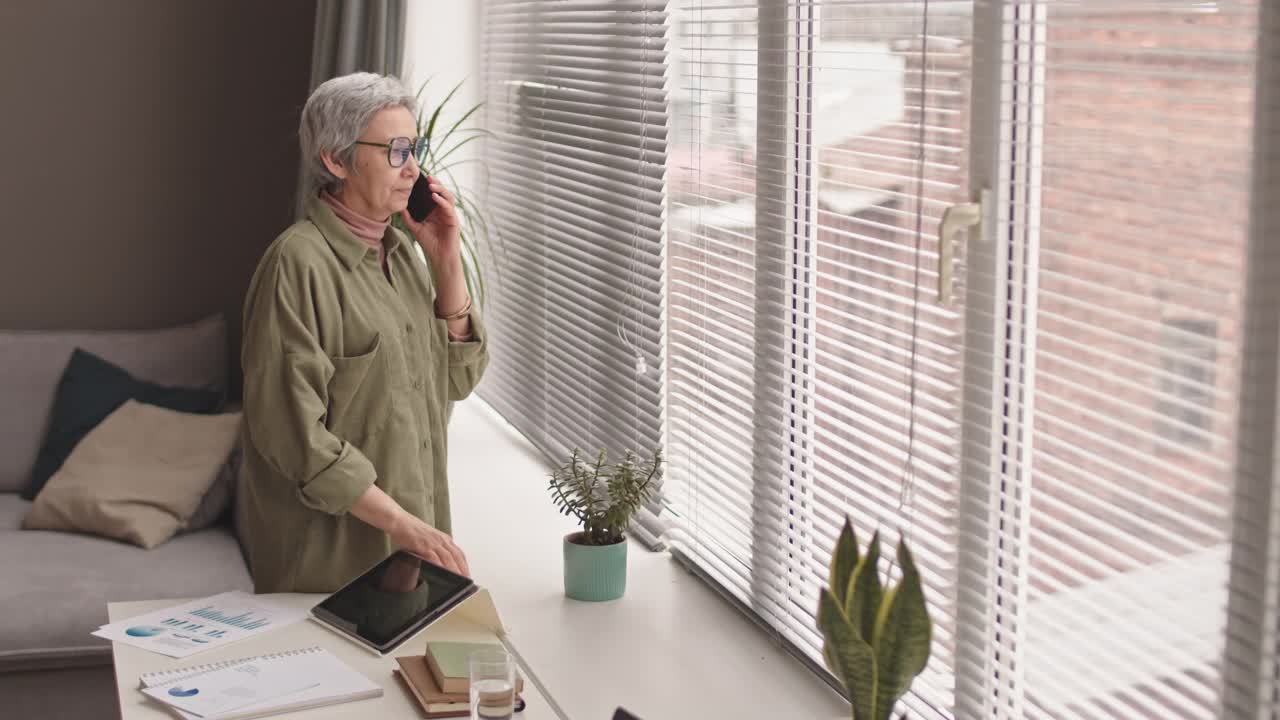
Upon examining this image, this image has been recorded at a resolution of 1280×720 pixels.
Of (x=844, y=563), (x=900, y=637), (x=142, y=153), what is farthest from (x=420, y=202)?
(x=142, y=153)

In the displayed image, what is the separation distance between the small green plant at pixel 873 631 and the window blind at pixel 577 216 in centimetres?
135

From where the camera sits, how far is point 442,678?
184cm

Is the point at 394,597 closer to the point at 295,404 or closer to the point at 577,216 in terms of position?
the point at 295,404

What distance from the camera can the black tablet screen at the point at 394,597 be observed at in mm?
2057

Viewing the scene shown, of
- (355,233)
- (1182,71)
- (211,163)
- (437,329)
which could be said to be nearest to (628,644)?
(437,329)

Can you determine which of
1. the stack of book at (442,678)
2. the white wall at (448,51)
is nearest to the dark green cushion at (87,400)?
the white wall at (448,51)

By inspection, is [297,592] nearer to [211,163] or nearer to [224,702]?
[224,702]

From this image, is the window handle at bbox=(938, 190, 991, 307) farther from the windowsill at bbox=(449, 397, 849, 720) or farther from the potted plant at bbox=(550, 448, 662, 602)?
the potted plant at bbox=(550, 448, 662, 602)

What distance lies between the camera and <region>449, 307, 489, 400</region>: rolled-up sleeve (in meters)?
2.52

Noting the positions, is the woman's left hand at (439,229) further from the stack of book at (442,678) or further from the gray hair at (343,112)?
the stack of book at (442,678)

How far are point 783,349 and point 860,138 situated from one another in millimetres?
444

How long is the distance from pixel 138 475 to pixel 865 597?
8.39 ft

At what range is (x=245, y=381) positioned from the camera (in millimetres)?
2230

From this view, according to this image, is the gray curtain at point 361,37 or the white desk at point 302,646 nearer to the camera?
the white desk at point 302,646
